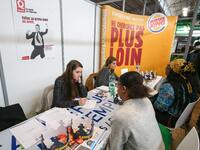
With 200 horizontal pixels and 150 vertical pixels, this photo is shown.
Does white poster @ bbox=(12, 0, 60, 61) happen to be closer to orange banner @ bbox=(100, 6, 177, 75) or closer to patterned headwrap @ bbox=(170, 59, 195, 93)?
orange banner @ bbox=(100, 6, 177, 75)

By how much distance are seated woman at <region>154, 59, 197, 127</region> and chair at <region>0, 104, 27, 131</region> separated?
1560 mm

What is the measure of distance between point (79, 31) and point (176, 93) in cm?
215

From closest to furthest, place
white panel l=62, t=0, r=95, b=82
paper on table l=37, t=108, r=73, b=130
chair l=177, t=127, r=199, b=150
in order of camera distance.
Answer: chair l=177, t=127, r=199, b=150
paper on table l=37, t=108, r=73, b=130
white panel l=62, t=0, r=95, b=82

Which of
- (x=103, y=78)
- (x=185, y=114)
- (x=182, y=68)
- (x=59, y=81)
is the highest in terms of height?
(x=182, y=68)

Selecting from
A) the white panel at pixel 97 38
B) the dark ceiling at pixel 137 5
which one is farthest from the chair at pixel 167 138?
the dark ceiling at pixel 137 5

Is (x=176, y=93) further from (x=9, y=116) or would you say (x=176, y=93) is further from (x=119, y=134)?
(x=9, y=116)

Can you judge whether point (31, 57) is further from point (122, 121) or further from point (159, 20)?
point (159, 20)

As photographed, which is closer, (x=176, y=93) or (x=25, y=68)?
(x=176, y=93)

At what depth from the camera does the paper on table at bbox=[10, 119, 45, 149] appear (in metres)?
0.99

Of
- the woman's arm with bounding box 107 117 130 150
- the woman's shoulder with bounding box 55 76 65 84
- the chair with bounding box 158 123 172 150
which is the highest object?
the woman's shoulder with bounding box 55 76 65 84

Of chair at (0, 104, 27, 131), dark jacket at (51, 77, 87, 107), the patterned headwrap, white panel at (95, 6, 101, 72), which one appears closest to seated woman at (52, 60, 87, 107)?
dark jacket at (51, 77, 87, 107)

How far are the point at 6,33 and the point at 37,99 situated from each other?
1084 mm

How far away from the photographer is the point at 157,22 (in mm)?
3605

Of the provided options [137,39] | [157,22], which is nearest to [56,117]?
[137,39]
